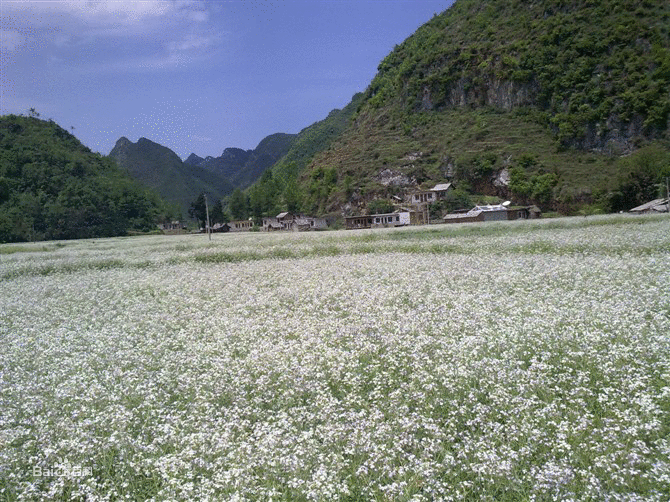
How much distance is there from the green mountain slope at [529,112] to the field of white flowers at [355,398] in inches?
2927

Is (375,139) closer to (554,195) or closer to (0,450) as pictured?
(554,195)

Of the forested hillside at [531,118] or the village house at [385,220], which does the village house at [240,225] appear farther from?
the village house at [385,220]

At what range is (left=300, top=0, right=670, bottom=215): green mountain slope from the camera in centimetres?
9775

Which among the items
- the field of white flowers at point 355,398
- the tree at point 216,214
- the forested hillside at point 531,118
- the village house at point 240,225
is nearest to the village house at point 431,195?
the forested hillside at point 531,118

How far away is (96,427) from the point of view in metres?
4.87

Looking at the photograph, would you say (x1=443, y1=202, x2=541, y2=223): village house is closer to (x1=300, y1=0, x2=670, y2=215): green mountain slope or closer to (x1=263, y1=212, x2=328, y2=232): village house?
(x1=300, y1=0, x2=670, y2=215): green mountain slope

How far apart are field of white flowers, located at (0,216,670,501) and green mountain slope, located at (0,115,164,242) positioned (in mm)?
82343

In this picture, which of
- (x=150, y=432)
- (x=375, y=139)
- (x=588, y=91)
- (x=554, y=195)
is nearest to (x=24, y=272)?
(x=150, y=432)

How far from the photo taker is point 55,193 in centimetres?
9400

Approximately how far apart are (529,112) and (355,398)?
136m

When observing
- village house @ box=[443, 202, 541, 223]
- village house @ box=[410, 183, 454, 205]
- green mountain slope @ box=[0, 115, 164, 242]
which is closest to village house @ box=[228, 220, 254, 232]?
green mountain slope @ box=[0, 115, 164, 242]

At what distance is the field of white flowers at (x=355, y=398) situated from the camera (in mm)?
3727

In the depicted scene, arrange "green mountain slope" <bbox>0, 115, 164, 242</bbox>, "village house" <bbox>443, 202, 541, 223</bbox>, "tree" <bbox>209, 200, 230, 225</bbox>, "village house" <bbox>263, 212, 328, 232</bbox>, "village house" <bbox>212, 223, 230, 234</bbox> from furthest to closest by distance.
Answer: "village house" <bbox>212, 223, 230, 234</bbox>
"tree" <bbox>209, 200, 230, 225</bbox>
"village house" <bbox>263, 212, 328, 232</bbox>
"green mountain slope" <bbox>0, 115, 164, 242</bbox>
"village house" <bbox>443, 202, 541, 223</bbox>

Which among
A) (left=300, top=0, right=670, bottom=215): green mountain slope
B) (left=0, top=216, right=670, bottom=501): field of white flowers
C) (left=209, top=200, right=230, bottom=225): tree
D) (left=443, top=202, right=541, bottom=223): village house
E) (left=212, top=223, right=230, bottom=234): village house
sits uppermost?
(left=300, top=0, right=670, bottom=215): green mountain slope
